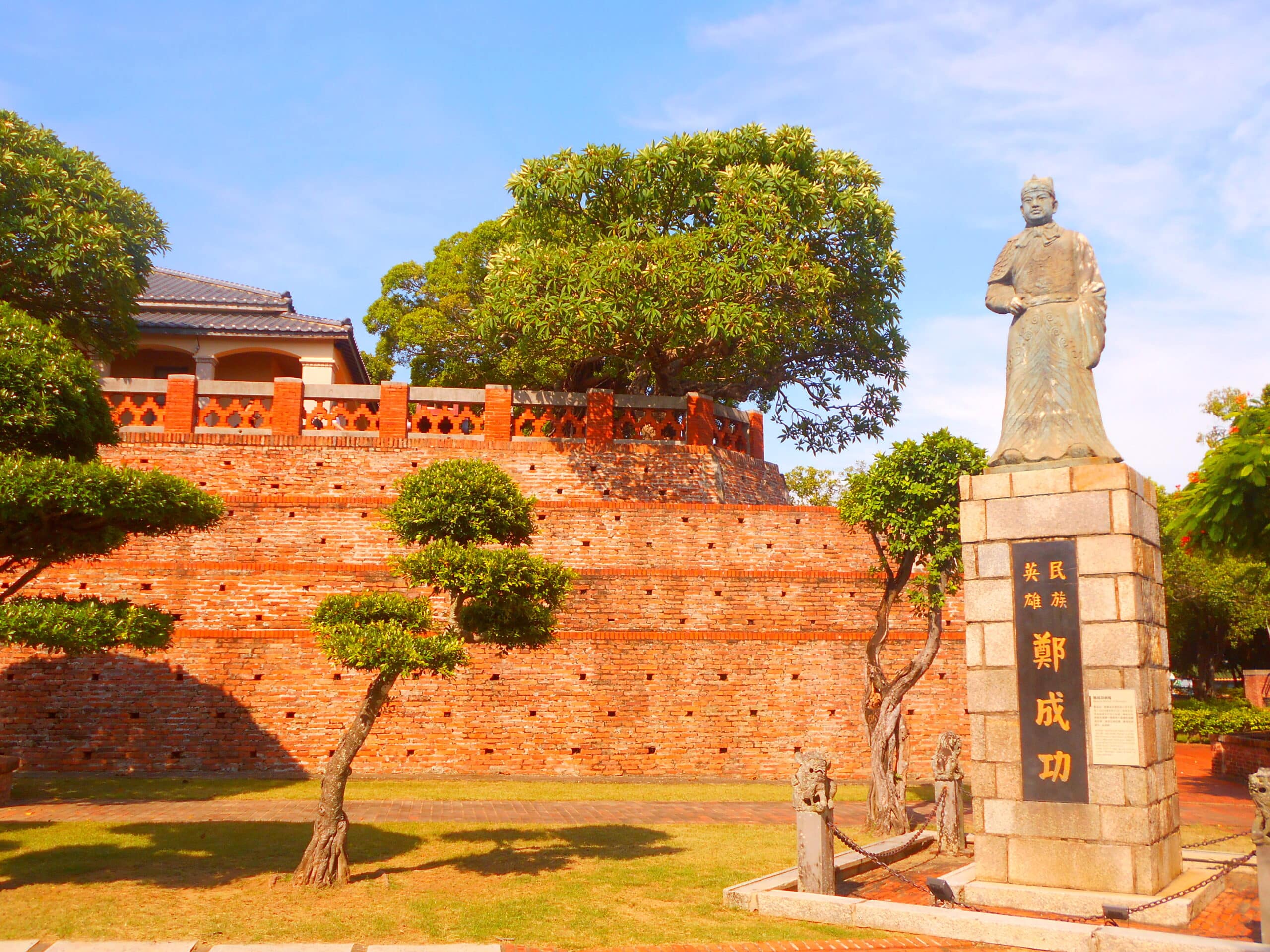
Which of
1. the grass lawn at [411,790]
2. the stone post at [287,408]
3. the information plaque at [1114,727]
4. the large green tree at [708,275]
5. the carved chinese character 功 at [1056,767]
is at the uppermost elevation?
the large green tree at [708,275]

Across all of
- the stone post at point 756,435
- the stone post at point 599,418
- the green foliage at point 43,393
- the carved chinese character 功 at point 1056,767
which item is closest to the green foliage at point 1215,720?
the stone post at point 756,435

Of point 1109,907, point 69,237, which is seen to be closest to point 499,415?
point 69,237

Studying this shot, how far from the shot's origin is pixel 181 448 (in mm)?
20250

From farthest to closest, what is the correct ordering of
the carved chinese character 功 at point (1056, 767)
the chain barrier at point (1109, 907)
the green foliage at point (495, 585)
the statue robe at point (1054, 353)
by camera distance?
1. the green foliage at point (495, 585)
2. the statue robe at point (1054, 353)
3. the carved chinese character 功 at point (1056, 767)
4. the chain barrier at point (1109, 907)

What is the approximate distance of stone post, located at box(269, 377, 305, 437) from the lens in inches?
815

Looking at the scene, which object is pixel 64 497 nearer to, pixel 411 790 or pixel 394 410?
pixel 411 790

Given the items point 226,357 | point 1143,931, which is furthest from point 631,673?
point 226,357

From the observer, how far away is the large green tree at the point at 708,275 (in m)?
20.2

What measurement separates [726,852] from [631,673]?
6.44 m

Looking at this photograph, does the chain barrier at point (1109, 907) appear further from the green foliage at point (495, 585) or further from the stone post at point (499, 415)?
the stone post at point (499, 415)

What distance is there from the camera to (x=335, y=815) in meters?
10.0

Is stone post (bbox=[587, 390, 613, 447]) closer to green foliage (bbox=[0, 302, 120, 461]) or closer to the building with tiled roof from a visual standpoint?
the building with tiled roof

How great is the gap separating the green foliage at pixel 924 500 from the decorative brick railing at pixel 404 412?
834 centimetres

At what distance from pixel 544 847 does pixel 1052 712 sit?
19.5ft
